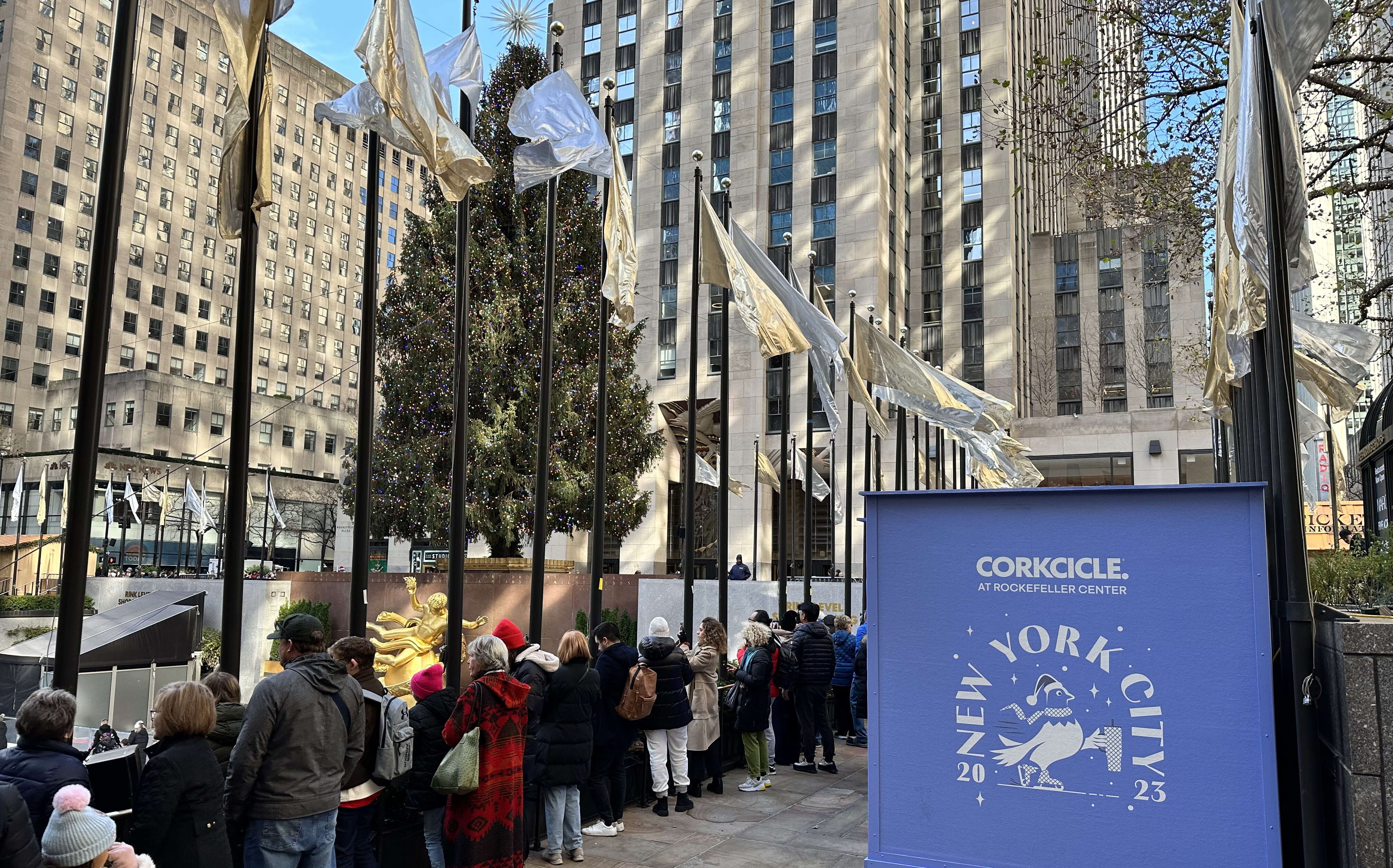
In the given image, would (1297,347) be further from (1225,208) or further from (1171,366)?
(1171,366)

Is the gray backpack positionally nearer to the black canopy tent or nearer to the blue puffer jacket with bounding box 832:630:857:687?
the blue puffer jacket with bounding box 832:630:857:687

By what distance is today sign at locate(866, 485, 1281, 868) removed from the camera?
14.1 ft

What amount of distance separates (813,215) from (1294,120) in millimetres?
56180

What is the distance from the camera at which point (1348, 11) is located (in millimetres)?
14289

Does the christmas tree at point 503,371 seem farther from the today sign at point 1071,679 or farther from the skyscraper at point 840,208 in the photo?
the today sign at point 1071,679

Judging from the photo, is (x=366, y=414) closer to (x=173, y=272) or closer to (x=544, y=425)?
(x=544, y=425)

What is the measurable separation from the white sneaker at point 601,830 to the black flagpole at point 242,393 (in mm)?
3725

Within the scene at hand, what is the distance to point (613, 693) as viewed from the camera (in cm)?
1041

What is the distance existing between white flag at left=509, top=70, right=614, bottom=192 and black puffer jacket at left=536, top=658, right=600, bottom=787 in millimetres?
6366

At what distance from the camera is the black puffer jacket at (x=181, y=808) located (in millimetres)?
5219

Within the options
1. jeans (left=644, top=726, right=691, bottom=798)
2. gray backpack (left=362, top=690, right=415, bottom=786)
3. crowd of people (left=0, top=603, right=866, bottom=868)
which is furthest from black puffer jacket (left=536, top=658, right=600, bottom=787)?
Result: gray backpack (left=362, top=690, right=415, bottom=786)

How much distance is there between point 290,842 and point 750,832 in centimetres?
532

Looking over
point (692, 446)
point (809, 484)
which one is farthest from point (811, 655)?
point (809, 484)

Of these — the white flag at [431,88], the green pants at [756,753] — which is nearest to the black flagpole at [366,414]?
the white flag at [431,88]
